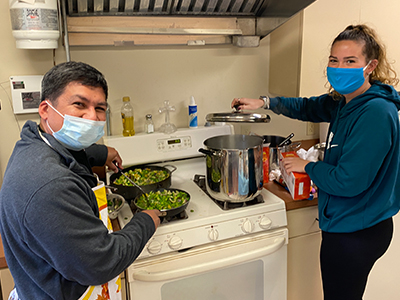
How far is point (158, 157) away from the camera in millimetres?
1754

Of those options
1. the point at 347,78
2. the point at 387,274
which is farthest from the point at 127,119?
the point at 387,274

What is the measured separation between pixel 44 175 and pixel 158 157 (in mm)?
996

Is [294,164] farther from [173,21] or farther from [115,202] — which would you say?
[173,21]

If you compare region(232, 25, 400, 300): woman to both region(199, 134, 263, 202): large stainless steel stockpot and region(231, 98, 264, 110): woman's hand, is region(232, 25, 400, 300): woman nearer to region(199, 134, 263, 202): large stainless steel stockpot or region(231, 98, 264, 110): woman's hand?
region(199, 134, 263, 202): large stainless steel stockpot

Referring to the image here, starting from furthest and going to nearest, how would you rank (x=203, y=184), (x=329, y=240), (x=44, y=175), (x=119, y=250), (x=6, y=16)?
1. (x=203, y=184)
2. (x=6, y=16)
3. (x=329, y=240)
4. (x=119, y=250)
5. (x=44, y=175)

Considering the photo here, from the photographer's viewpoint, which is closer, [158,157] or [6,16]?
[6,16]

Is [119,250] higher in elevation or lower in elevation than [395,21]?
lower

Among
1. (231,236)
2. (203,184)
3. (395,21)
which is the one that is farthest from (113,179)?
(395,21)

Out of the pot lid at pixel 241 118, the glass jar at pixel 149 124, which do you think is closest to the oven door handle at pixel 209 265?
the pot lid at pixel 241 118

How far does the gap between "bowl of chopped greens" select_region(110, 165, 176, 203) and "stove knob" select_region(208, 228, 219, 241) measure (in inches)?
11.9

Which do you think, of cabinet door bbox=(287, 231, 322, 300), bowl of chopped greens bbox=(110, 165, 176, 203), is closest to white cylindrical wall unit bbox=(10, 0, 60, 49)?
bowl of chopped greens bbox=(110, 165, 176, 203)

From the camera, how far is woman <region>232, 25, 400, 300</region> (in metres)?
1.12

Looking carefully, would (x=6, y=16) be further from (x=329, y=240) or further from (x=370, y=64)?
(x=329, y=240)

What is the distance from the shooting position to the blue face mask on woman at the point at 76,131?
0.88m
